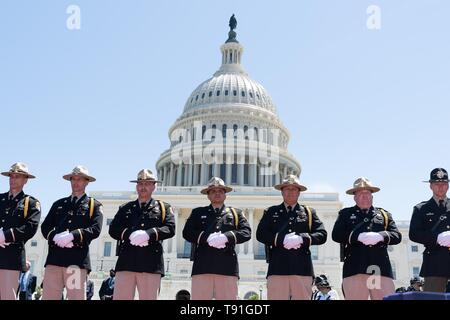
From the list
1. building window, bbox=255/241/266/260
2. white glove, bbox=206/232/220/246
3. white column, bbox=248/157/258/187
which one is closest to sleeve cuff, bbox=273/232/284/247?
white glove, bbox=206/232/220/246

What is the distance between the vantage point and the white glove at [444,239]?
934cm

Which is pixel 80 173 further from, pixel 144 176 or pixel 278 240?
pixel 278 240

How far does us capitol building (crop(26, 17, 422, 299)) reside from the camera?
70.2 m

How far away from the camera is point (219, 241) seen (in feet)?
31.3

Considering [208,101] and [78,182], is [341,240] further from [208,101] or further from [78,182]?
[208,101]

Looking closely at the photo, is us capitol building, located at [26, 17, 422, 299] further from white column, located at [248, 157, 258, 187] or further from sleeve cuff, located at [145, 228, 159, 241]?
sleeve cuff, located at [145, 228, 159, 241]

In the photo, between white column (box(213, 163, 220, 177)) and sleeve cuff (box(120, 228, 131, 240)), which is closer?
sleeve cuff (box(120, 228, 131, 240))

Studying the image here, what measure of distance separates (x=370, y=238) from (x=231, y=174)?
77849 mm

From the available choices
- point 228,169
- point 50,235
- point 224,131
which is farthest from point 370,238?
point 224,131

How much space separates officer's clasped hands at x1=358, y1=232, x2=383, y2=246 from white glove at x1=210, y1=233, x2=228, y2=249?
245 centimetres

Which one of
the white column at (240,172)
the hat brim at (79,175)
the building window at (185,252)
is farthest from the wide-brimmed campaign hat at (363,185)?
the white column at (240,172)

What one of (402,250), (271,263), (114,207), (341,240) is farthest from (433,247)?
(402,250)

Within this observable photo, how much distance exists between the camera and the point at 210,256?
9805 millimetres

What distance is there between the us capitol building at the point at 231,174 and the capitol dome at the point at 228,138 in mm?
167
